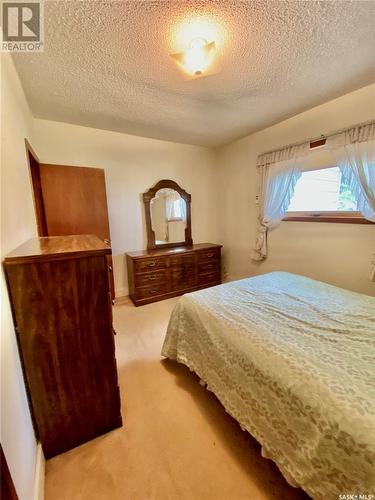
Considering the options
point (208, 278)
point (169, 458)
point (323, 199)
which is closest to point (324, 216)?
point (323, 199)

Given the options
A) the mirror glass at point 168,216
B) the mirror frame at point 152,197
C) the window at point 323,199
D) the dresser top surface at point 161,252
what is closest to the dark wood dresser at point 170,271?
the dresser top surface at point 161,252

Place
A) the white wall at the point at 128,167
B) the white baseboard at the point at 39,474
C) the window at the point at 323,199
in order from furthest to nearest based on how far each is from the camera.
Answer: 1. the white wall at the point at 128,167
2. the window at the point at 323,199
3. the white baseboard at the point at 39,474

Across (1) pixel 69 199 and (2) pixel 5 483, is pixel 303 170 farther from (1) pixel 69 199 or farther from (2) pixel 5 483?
(2) pixel 5 483

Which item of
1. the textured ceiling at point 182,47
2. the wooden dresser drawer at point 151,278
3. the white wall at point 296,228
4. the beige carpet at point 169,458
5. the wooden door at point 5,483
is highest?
the textured ceiling at point 182,47

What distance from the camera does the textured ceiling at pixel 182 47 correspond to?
1157mm

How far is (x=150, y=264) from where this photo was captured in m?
3.01

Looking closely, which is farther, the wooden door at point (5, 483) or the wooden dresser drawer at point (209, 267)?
the wooden dresser drawer at point (209, 267)

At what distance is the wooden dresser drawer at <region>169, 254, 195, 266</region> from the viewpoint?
10.4ft

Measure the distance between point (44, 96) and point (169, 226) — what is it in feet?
7.10

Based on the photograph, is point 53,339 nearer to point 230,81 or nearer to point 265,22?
point 265,22

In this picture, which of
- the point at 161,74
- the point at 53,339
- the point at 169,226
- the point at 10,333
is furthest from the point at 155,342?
the point at 161,74

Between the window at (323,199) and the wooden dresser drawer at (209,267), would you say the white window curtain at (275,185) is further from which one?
the wooden dresser drawer at (209,267)

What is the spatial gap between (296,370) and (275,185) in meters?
2.35

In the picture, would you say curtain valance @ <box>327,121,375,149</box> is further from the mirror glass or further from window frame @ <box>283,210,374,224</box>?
the mirror glass
